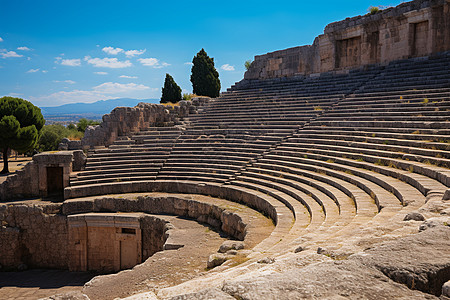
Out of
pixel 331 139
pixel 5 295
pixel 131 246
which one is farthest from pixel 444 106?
pixel 5 295

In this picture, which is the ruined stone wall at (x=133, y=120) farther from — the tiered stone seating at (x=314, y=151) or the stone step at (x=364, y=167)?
the stone step at (x=364, y=167)

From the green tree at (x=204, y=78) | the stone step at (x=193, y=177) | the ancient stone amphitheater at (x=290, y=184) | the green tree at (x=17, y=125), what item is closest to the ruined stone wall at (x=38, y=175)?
the ancient stone amphitheater at (x=290, y=184)

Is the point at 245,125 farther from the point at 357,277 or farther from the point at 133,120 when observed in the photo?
the point at 357,277

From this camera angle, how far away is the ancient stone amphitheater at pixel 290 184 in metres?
3.37

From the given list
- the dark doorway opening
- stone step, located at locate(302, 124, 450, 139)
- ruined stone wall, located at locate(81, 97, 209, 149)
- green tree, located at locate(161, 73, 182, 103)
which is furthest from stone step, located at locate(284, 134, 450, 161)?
green tree, located at locate(161, 73, 182, 103)

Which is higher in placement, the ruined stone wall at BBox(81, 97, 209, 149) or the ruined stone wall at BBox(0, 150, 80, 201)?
the ruined stone wall at BBox(81, 97, 209, 149)

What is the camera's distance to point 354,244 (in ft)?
13.2

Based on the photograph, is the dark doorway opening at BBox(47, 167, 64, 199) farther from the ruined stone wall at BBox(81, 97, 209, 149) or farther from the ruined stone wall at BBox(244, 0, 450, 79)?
the ruined stone wall at BBox(244, 0, 450, 79)

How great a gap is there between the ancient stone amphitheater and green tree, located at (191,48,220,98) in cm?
625

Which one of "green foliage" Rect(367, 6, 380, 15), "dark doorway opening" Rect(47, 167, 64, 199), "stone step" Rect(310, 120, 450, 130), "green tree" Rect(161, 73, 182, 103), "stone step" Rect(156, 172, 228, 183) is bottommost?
"dark doorway opening" Rect(47, 167, 64, 199)

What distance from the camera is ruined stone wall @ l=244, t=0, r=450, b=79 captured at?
50.0 ft

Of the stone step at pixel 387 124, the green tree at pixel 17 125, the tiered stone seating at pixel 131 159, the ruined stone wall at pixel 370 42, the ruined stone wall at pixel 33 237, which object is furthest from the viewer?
the green tree at pixel 17 125

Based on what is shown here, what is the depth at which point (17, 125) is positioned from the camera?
23547 mm

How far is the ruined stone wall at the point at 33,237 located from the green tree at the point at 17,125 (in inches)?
457
